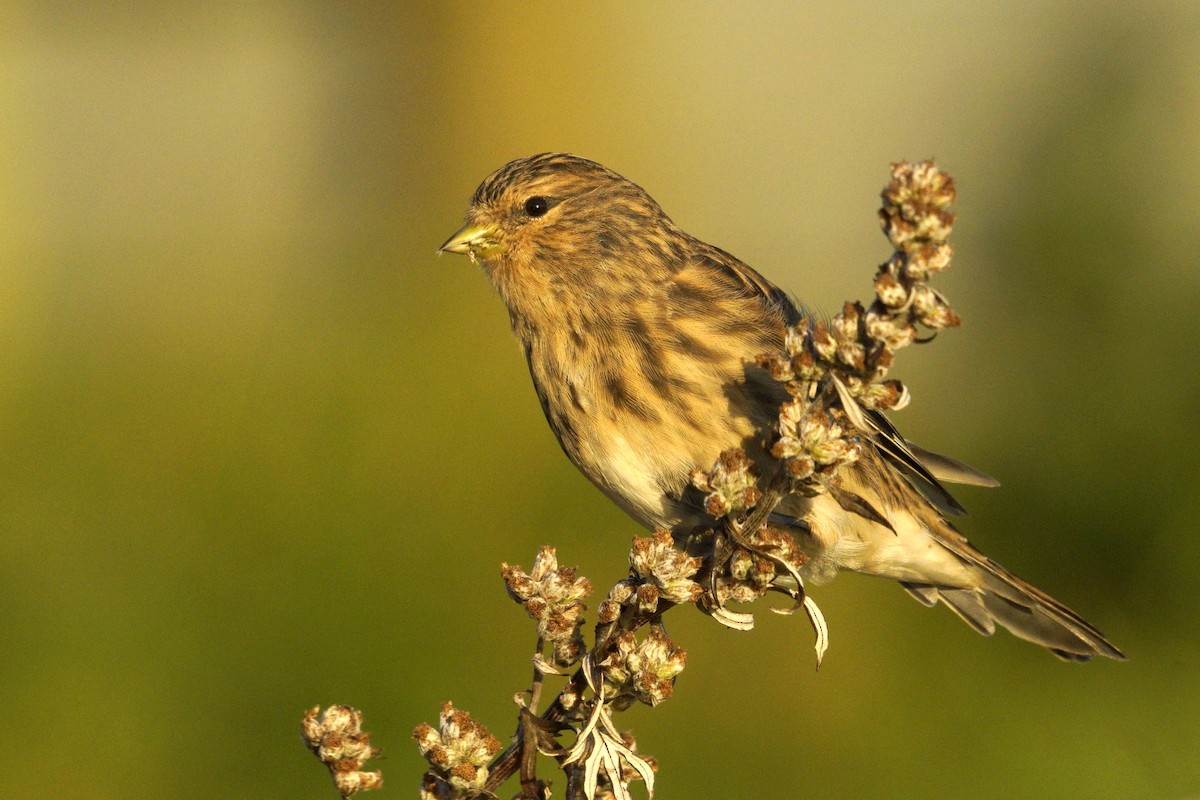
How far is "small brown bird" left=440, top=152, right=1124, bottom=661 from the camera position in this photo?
337 cm

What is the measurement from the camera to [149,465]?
23.2 ft

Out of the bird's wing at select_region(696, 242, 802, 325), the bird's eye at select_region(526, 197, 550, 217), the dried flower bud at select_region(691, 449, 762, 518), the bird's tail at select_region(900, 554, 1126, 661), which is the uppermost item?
the bird's eye at select_region(526, 197, 550, 217)

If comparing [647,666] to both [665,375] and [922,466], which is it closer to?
[665,375]

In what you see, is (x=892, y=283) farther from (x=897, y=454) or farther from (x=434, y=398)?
(x=434, y=398)

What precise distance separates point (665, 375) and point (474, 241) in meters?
0.76

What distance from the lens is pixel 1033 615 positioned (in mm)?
4031

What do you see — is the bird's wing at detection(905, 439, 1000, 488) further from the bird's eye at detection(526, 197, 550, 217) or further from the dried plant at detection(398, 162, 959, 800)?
the bird's eye at detection(526, 197, 550, 217)

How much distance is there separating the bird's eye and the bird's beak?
0.12 meters

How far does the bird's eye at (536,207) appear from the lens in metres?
3.80

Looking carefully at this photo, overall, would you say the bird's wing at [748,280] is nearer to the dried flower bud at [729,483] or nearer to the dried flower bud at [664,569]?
the dried flower bud at [729,483]

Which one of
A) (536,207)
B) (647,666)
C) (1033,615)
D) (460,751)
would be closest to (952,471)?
(1033,615)

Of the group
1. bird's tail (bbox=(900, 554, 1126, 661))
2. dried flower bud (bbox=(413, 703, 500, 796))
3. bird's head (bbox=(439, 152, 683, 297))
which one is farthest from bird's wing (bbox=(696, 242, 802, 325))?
dried flower bud (bbox=(413, 703, 500, 796))

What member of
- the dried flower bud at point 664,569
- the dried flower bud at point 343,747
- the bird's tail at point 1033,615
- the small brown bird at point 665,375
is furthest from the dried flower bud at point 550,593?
the bird's tail at point 1033,615

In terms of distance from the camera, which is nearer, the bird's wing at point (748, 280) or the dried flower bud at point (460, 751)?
the dried flower bud at point (460, 751)
